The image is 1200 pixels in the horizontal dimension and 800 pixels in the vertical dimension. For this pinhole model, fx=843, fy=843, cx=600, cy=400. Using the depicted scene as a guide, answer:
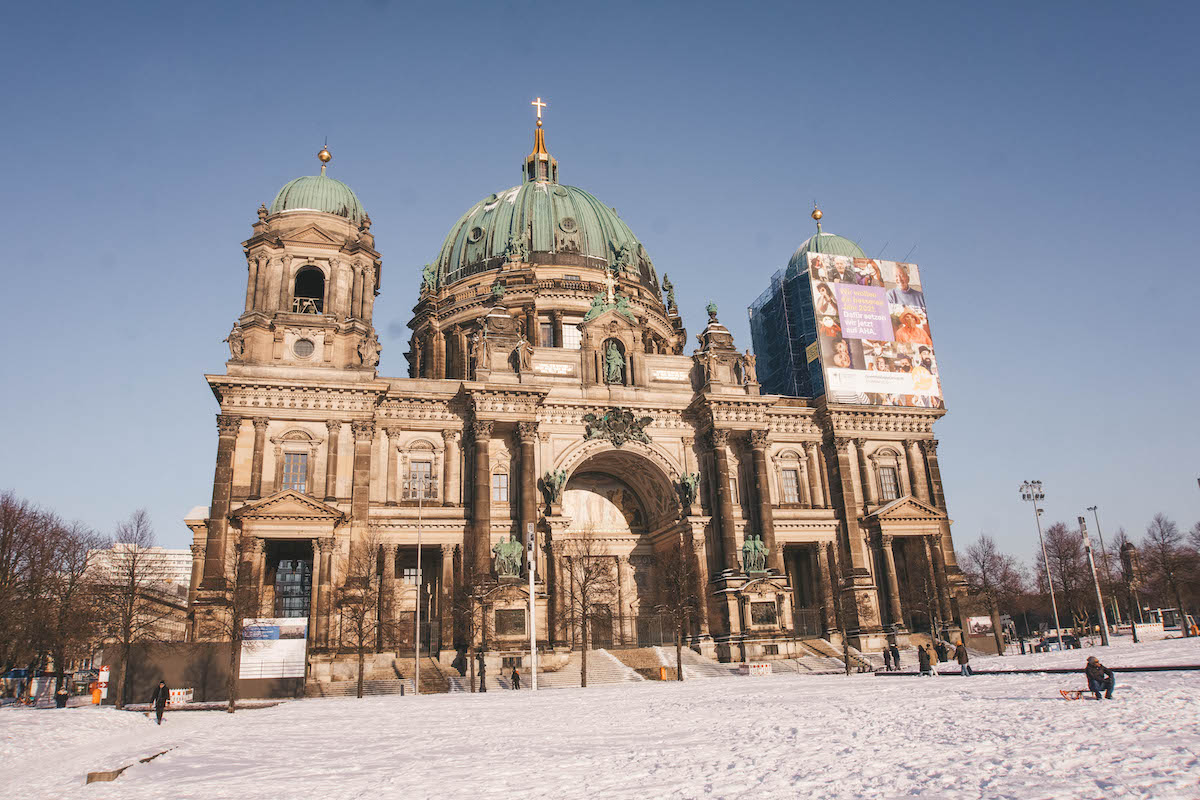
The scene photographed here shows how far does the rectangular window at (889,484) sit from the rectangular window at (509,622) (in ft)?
86.1

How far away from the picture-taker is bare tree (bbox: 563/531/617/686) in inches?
1645

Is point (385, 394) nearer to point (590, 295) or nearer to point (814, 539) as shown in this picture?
point (590, 295)

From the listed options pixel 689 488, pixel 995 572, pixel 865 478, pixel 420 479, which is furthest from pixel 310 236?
Result: pixel 995 572

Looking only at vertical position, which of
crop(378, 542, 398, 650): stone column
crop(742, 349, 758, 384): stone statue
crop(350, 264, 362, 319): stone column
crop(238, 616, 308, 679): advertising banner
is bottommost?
crop(238, 616, 308, 679): advertising banner

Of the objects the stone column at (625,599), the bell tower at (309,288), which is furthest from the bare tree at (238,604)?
the stone column at (625,599)

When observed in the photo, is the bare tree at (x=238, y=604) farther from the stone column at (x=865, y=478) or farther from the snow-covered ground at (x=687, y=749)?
the stone column at (x=865, y=478)

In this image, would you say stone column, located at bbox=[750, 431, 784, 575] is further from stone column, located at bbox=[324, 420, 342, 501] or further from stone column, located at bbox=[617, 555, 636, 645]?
stone column, located at bbox=[324, 420, 342, 501]

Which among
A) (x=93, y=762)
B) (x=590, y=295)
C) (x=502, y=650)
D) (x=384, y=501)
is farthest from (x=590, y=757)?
(x=590, y=295)

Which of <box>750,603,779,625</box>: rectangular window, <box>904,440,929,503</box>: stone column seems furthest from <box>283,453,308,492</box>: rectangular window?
<box>904,440,929,503</box>: stone column

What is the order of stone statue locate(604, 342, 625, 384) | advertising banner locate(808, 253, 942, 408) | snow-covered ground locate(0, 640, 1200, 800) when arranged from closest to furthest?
snow-covered ground locate(0, 640, 1200, 800) < stone statue locate(604, 342, 625, 384) < advertising banner locate(808, 253, 942, 408)

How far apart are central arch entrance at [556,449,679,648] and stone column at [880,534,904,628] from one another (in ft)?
43.8

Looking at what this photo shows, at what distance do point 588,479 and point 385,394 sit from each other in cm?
1550

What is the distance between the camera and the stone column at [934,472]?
5584 cm

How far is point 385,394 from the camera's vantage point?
157 ft
